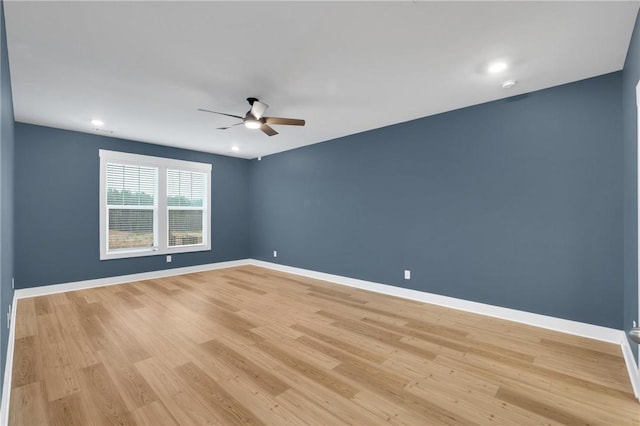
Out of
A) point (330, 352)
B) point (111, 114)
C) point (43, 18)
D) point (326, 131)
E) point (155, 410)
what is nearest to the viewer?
point (155, 410)

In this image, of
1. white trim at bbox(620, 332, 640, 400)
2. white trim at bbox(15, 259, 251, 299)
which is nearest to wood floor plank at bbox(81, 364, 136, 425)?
white trim at bbox(15, 259, 251, 299)

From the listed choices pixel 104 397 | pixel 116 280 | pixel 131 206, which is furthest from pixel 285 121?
pixel 116 280

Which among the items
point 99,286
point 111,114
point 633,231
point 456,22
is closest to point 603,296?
point 633,231

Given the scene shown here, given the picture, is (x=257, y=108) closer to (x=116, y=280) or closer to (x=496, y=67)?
(x=496, y=67)

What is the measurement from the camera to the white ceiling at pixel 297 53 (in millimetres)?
1919

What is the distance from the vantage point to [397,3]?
72.2 inches

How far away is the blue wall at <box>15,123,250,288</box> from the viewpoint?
4273 millimetres

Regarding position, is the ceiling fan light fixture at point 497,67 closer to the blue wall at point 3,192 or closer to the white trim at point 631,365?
the white trim at point 631,365

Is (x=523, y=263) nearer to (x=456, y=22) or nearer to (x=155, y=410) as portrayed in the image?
(x=456, y=22)

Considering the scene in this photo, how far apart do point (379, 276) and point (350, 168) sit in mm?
1919

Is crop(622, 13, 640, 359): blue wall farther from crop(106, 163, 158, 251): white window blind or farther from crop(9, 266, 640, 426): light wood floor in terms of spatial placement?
crop(106, 163, 158, 251): white window blind

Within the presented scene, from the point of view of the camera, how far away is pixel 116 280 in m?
5.09

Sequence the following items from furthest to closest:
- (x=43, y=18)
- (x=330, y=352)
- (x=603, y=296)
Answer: (x=603, y=296) < (x=330, y=352) < (x=43, y=18)

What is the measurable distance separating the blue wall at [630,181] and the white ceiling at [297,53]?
0.68 feet
